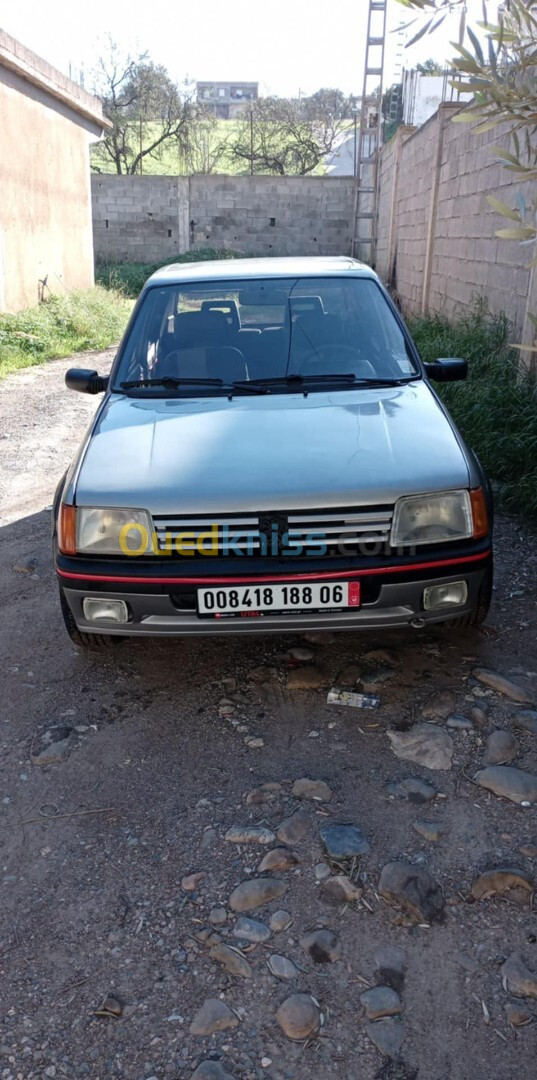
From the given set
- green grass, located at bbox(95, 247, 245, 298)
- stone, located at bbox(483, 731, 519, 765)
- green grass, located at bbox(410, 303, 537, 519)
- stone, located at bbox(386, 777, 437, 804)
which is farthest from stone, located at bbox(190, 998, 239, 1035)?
green grass, located at bbox(95, 247, 245, 298)

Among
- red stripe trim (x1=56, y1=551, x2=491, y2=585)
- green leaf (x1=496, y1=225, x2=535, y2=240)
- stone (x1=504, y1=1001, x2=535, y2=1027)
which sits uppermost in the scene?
green leaf (x1=496, y1=225, x2=535, y2=240)

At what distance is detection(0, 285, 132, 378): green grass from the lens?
35.1ft

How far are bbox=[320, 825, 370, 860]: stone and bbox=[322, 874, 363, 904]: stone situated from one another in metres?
0.08

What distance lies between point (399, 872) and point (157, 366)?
8.20 feet

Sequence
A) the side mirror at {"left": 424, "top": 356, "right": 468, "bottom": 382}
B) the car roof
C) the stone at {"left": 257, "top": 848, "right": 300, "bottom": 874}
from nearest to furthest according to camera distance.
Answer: the stone at {"left": 257, "top": 848, "right": 300, "bottom": 874} < the side mirror at {"left": 424, "top": 356, "right": 468, "bottom": 382} < the car roof

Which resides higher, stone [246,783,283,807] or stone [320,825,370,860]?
stone [320,825,370,860]

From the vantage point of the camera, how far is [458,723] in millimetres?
2939

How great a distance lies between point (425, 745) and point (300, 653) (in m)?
0.78

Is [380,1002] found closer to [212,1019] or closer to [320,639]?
[212,1019]

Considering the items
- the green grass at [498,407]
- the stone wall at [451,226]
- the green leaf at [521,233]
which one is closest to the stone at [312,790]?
the green leaf at [521,233]

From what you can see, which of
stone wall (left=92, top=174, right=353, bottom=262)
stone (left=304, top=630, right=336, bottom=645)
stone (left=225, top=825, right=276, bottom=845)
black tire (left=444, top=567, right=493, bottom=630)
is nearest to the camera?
stone (left=225, top=825, right=276, bottom=845)

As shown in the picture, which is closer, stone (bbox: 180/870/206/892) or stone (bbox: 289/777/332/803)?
stone (bbox: 180/870/206/892)

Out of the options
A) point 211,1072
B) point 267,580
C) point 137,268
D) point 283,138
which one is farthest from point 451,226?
point 283,138

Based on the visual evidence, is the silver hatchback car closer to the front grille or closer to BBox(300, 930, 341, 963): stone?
the front grille
